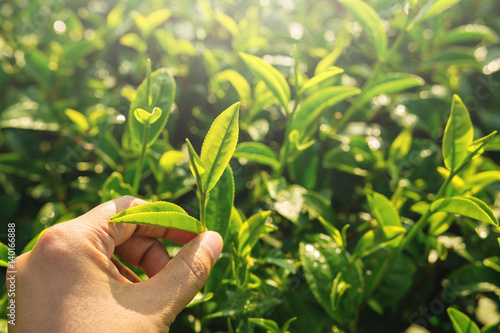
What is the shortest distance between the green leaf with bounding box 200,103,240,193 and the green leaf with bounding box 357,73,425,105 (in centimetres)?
58

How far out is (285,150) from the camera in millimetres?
1106

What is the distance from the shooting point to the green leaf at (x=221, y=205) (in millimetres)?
930

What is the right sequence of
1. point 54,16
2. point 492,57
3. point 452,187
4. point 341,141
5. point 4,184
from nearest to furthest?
point 452,187 → point 341,141 → point 4,184 → point 492,57 → point 54,16

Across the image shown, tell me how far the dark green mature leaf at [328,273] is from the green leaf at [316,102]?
1.07 feet

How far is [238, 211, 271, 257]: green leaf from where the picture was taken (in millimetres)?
922

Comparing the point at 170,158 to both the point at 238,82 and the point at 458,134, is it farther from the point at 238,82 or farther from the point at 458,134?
the point at 458,134

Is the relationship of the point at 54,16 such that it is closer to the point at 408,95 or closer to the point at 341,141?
the point at 341,141

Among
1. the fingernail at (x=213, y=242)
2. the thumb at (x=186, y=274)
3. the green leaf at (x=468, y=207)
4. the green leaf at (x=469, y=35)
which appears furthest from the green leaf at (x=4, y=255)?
the green leaf at (x=469, y=35)

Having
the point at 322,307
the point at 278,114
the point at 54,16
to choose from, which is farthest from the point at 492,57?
the point at 54,16

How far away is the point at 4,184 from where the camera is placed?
140 centimetres

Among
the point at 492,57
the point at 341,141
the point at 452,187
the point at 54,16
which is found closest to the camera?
the point at 452,187

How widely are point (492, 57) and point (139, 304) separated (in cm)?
155

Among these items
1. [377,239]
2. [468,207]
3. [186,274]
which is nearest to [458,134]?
[468,207]

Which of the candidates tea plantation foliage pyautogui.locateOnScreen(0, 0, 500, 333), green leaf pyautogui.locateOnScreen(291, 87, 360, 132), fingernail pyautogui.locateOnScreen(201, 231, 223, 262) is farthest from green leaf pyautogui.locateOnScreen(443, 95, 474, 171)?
fingernail pyautogui.locateOnScreen(201, 231, 223, 262)
